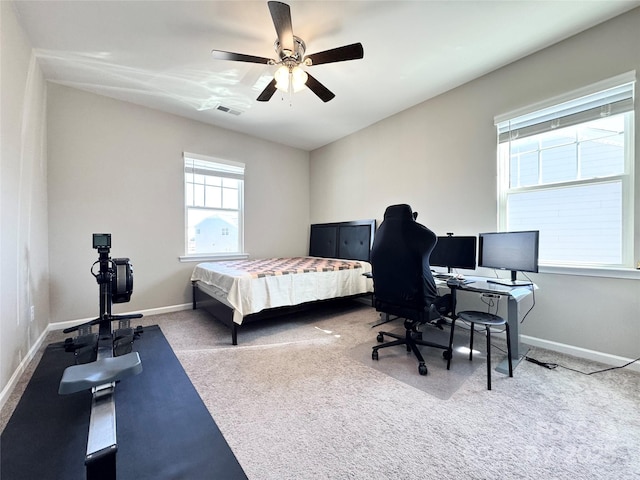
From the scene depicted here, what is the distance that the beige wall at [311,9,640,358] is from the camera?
87.5 inches

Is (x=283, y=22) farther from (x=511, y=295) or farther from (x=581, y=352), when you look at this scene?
(x=581, y=352)

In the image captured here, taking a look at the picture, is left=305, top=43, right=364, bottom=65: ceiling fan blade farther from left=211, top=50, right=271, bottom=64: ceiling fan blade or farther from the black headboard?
the black headboard

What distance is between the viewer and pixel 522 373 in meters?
2.12

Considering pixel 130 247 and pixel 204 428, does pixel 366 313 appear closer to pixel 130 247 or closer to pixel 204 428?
pixel 204 428

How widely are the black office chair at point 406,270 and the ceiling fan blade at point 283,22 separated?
1.54 metres

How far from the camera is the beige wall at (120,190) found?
3.14 meters

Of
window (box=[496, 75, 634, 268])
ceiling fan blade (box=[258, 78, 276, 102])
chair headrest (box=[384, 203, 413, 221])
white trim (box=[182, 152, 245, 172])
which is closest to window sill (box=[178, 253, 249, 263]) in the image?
white trim (box=[182, 152, 245, 172])

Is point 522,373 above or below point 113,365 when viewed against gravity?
below

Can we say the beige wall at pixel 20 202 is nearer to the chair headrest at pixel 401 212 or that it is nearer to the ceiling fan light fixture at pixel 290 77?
the ceiling fan light fixture at pixel 290 77

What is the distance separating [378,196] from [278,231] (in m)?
2.01

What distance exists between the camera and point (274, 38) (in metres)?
2.41

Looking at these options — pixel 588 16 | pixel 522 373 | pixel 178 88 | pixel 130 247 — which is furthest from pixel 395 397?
pixel 178 88

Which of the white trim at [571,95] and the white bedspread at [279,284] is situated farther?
the white bedspread at [279,284]

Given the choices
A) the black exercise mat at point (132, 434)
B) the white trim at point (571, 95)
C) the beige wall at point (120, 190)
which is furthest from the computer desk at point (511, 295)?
the beige wall at point (120, 190)
